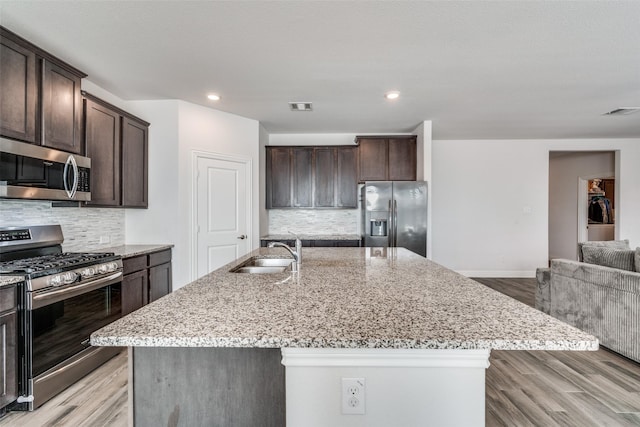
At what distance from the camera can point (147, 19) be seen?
212 cm

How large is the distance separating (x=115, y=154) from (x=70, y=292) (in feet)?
5.23

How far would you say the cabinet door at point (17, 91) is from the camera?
2105 millimetres

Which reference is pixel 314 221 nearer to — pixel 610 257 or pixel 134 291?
pixel 134 291

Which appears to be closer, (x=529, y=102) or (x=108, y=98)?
(x=108, y=98)

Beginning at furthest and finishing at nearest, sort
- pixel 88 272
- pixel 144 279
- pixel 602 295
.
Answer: pixel 144 279 < pixel 602 295 < pixel 88 272

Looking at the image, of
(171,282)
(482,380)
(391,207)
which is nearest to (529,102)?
(391,207)

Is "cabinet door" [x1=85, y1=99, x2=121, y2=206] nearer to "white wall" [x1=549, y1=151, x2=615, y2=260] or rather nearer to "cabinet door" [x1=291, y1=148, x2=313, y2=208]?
"cabinet door" [x1=291, y1=148, x2=313, y2=208]

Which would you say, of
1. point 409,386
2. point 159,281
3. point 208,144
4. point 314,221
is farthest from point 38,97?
point 314,221

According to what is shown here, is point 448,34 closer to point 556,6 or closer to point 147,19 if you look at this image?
point 556,6

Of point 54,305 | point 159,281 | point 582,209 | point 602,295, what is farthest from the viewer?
point 582,209

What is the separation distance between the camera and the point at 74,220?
3018 mm

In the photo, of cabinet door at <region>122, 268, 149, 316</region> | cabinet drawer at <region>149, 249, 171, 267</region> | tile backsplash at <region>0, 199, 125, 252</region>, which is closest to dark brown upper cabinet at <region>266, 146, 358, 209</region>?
cabinet drawer at <region>149, 249, 171, 267</region>

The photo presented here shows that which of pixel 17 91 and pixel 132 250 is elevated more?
pixel 17 91

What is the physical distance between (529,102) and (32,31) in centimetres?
467
